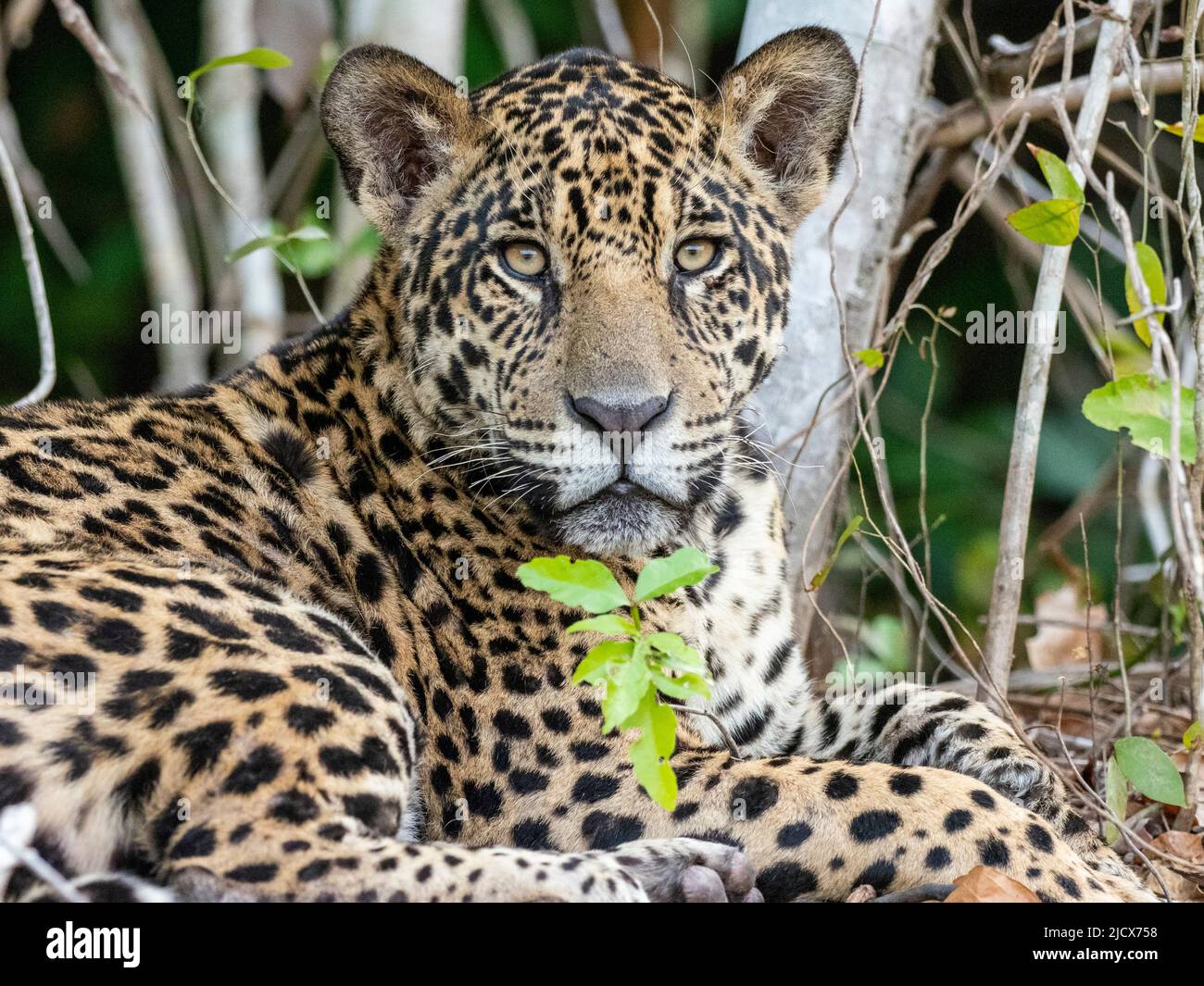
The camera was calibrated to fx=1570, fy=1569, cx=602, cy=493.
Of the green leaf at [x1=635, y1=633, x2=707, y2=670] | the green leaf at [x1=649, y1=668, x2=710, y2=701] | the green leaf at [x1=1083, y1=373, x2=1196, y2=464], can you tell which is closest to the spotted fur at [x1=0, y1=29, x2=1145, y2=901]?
the green leaf at [x1=649, y1=668, x2=710, y2=701]

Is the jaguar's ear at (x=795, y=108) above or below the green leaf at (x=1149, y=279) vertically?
above

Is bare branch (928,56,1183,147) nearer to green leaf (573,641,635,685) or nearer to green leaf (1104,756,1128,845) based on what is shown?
green leaf (1104,756,1128,845)

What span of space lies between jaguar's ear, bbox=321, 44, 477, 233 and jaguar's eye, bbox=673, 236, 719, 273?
0.87 meters

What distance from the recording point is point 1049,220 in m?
4.77

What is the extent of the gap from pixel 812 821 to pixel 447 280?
84.3 inches

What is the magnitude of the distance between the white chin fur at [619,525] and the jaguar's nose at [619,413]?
0.27 m

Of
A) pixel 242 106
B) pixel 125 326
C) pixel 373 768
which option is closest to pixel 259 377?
pixel 373 768

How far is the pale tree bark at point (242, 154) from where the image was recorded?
8.66 m

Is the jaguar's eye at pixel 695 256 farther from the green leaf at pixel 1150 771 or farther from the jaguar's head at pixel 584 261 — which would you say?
Answer: the green leaf at pixel 1150 771

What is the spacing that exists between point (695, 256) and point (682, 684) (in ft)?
5.92

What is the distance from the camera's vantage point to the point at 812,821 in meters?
4.64

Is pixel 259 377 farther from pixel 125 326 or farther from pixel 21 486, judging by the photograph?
pixel 125 326

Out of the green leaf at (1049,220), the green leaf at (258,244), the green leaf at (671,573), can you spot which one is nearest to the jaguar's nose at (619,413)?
the green leaf at (671,573)

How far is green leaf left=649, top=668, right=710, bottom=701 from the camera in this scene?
12.6 ft
